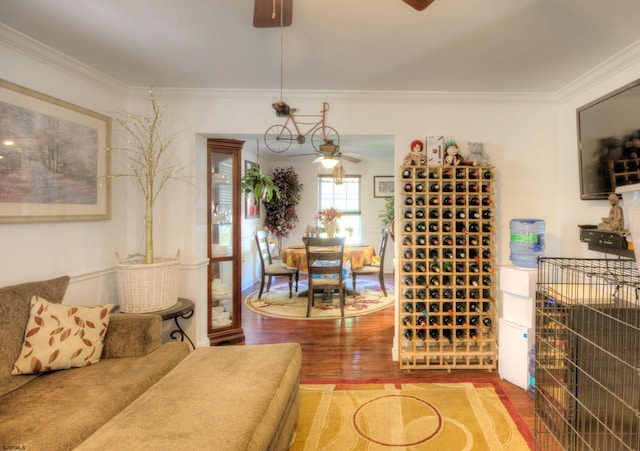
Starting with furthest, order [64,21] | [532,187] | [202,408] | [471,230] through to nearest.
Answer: [532,187] → [471,230] → [64,21] → [202,408]

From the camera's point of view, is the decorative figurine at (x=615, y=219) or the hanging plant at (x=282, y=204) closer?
the decorative figurine at (x=615, y=219)

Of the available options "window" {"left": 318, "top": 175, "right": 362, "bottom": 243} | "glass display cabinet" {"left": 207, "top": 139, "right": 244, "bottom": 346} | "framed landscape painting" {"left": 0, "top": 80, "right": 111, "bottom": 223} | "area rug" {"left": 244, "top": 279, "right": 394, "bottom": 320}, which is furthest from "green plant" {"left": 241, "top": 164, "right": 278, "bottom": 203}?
"framed landscape painting" {"left": 0, "top": 80, "right": 111, "bottom": 223}

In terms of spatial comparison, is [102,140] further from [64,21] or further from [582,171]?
[582,171]

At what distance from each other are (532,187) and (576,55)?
110 centimetres

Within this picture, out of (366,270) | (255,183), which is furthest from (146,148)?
(366,270)

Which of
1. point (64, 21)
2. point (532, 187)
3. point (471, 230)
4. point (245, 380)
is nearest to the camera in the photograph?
point (245, 380)

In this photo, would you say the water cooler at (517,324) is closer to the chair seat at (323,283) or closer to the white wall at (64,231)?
the chair seat at (323,283)

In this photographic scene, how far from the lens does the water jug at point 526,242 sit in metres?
2.61

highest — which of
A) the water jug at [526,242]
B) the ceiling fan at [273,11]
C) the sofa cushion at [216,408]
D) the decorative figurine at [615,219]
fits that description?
the ceiling fan at [273,11]

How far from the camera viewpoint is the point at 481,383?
2506 millimetres

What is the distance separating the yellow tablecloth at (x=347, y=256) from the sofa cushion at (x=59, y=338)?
2673 mm

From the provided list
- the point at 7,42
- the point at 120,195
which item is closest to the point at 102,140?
the point at 120,195

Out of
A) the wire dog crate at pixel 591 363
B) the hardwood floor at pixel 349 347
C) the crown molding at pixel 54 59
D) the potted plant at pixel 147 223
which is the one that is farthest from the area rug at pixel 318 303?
the crown molding at pixel 54 59

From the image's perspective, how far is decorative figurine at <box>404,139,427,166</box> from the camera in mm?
2781
